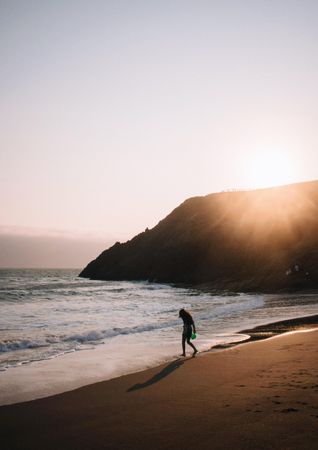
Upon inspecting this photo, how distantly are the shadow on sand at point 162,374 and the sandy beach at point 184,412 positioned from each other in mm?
24

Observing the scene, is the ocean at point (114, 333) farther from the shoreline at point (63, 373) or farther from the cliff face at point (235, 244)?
the cliff face at point (235, 244)

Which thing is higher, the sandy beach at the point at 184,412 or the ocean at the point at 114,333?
the sandy beach at the point at 184,412

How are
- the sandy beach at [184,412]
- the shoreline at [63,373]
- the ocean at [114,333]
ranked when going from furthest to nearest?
1. the ocean at [114,333]
2. the shoreline at [63,373]
3. the sandy beach at [184,412]

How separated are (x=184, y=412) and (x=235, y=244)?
6054 cm

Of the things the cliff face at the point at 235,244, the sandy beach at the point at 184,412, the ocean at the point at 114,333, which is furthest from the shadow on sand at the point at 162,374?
the cliff face at the point at 235,244

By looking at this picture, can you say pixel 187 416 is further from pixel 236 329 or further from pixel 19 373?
pixel 236 329

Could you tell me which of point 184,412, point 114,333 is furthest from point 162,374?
point 114,333

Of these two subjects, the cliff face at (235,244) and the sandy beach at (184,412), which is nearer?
the sandy beach at (184,412)

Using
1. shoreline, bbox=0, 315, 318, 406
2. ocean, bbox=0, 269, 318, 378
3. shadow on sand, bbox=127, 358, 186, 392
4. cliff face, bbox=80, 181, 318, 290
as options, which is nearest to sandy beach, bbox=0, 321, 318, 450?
shadow on sand, bbox=127, 358, 186, 392

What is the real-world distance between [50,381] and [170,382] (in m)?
3.04

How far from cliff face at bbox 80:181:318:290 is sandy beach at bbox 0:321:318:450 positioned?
4004cm

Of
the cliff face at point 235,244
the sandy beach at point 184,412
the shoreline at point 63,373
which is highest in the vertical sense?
the cliff face at point 235,244

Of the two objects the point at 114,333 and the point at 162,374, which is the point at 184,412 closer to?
the point at 162,374

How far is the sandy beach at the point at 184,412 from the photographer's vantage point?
17.7 feet
